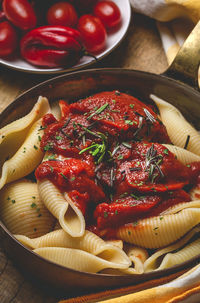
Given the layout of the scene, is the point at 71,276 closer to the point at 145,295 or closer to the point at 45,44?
the point at 145,295

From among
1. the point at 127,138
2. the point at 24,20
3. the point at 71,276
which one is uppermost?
the point at 24,20

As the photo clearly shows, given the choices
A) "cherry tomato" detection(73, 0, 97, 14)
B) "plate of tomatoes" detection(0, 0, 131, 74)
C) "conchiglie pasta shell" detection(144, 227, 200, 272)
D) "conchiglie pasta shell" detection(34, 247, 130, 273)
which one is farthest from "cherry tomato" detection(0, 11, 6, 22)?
A: "conchiglie pasta shell" detection(144, 227, 200, 272)

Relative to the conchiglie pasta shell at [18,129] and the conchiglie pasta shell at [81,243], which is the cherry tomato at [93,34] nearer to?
the conchiglie pasta shell at [18,129]

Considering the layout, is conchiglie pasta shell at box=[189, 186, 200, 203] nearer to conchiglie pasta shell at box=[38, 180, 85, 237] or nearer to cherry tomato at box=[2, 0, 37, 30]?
conchiglie pasta shell at box=[38, 180, 85, 237]

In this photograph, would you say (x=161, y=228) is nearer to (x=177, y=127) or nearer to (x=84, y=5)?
(x=177, y=127)

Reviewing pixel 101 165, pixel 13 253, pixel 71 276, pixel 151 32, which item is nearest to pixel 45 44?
pixel 151 32

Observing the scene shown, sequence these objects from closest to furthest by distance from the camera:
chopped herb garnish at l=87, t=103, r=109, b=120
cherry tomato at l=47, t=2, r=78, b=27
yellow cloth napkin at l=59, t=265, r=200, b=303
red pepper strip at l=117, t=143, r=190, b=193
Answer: yellow cloth napkin at l=59, t=265, r=200, b=303 → red pepper strip at l=117, t=143, r=190, b=193 → chopped herb garnish at l=87, t=103, r=109, b=120 → cherry tomato at l=47, t=2, r=78, b=27

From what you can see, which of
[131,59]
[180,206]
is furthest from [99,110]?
[131,59]
